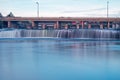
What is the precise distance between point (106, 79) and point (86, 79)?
0.64m

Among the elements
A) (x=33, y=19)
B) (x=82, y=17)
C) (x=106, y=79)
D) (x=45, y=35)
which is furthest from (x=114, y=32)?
(x=106, y=79)

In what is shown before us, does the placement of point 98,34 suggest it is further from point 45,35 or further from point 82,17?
point 82,17

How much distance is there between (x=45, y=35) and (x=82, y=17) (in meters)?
12.1

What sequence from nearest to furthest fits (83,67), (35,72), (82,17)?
(35,72) → (83,67) → (82,17)

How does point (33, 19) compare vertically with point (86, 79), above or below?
above

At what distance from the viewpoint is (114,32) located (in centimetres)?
3519

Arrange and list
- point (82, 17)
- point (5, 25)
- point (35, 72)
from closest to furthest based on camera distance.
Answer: point (35, 72)
point (82, 17)
point (5, 25)

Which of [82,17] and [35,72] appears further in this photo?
[82,17]

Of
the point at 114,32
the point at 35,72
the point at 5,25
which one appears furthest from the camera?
the point at 5,25

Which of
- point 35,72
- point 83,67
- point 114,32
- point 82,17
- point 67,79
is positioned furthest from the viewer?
point 82,17

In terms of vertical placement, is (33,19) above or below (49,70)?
above

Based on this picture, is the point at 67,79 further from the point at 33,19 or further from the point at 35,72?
the point at 33,19

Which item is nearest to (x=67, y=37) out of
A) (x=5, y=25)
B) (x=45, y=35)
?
(x=45, y=35)

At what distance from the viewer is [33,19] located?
48000 mm
